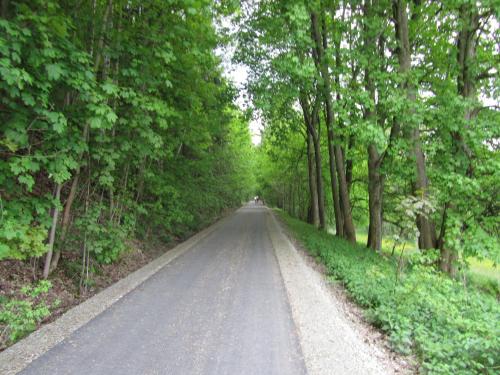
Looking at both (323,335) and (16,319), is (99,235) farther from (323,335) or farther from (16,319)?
(323,335)

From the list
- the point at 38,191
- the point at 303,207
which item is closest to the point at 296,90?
the point at 38,191

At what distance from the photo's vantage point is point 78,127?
561 centimetres

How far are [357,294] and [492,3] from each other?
7195mm

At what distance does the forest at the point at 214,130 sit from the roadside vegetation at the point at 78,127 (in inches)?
1.3

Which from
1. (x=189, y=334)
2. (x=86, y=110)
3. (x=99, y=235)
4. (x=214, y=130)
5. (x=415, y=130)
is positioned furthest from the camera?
(x=214, y=130)

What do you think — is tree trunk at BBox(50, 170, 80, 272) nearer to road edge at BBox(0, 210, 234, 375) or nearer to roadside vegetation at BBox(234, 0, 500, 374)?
road edge at BBox(0, 210, 234, 375)

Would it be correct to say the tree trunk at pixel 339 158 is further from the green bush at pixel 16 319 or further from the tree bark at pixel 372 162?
the green bush at pixel 16 319

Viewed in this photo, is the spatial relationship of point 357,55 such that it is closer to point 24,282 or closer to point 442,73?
point 442,73

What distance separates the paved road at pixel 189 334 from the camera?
3.14 meters

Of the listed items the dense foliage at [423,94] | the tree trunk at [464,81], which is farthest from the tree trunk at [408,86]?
the tree trunk at [464,81]

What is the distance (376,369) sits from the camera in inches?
124

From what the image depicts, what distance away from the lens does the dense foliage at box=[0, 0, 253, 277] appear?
381 cm

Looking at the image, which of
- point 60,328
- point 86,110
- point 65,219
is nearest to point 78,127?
point 86,110

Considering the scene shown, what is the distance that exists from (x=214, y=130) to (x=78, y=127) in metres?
6.08
